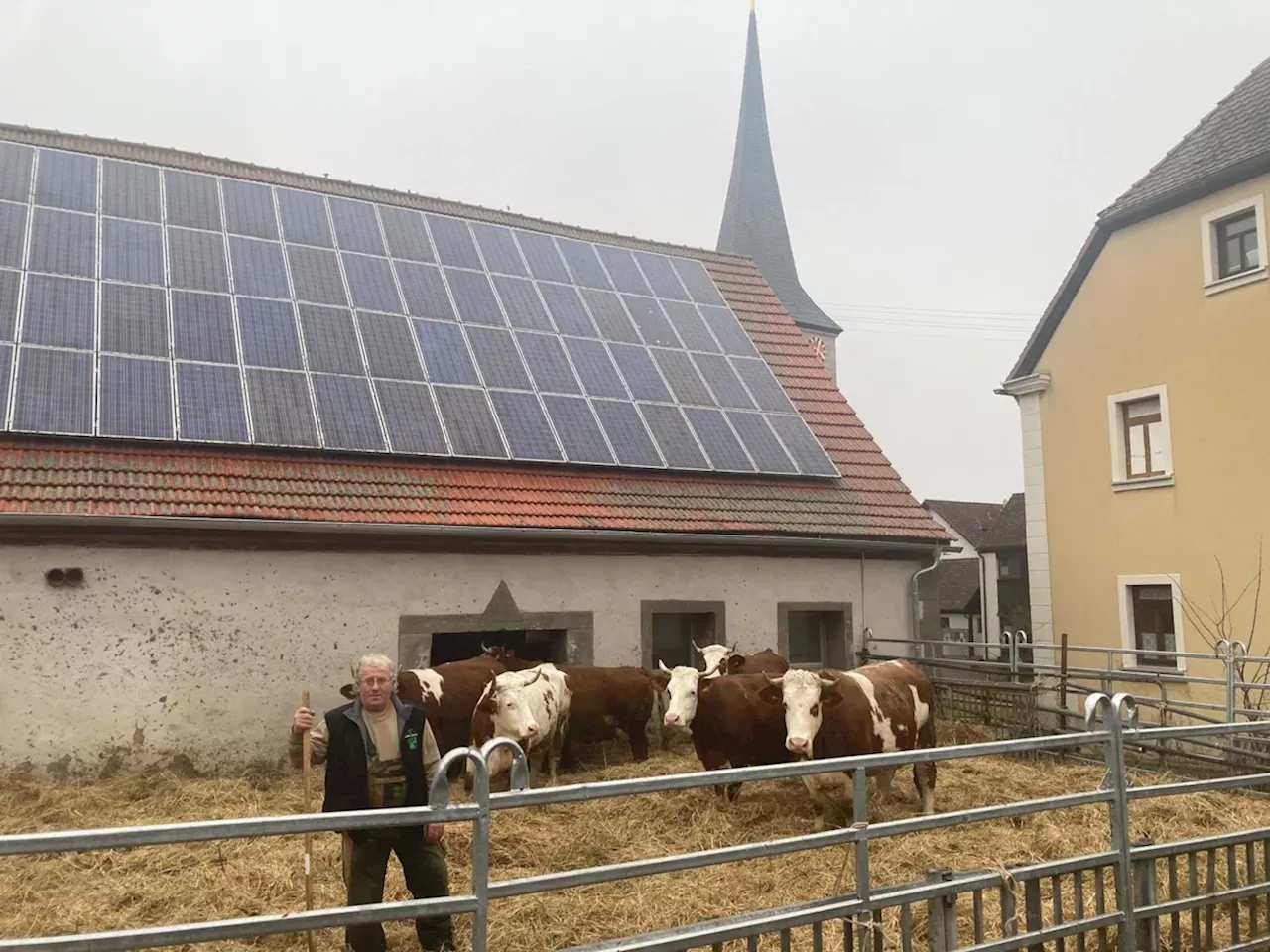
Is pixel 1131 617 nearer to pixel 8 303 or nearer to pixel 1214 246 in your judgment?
pixel 1214 246

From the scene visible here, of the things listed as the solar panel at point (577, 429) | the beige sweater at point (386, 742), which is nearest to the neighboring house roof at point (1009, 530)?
the solar panel at point (577, 429)

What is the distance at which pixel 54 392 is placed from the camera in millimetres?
9414

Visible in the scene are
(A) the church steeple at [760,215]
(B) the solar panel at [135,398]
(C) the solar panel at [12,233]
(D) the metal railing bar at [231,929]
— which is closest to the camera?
(D) the metal railing bar at [231,929]

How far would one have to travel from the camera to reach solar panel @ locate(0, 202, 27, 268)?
1057 cm

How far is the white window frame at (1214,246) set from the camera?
13.8m

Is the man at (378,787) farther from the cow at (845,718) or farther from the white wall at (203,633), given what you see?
the white wall at (203,633)

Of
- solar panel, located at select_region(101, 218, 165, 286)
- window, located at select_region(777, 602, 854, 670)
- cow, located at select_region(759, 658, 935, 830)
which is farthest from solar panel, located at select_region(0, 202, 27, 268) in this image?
window, located at select_region(777, 602, 854, 670)

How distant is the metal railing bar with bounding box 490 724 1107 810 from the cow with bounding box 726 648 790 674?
17.8 ft

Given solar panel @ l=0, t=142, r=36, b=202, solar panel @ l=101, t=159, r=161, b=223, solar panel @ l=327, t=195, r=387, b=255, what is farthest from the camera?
solar panel @ l=327, t=195, r=387, b=255

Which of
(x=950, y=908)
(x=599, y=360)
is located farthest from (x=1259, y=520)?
(x=950, y=908)

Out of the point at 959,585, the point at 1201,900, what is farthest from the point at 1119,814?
the point at 959,585

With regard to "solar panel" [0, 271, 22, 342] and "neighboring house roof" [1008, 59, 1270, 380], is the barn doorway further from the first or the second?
"neighboring house roof" [1008, 59, 1270, 380]

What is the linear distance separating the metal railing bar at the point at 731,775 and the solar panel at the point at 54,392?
7353 mm

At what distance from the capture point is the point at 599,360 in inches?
518
